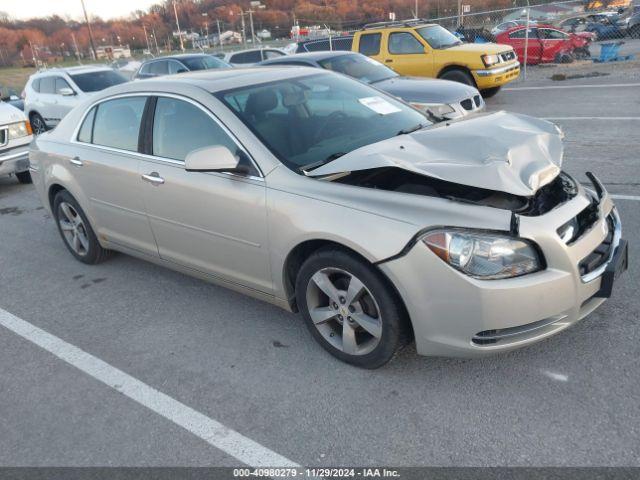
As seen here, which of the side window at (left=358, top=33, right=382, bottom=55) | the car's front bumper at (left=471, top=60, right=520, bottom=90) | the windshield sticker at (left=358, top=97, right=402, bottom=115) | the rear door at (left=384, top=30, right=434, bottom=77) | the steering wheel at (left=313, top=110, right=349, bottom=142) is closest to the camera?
the steering wheel at (left=313, top=110, right=349, bottom=142)

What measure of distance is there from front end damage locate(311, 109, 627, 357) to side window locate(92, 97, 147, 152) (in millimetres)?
1729

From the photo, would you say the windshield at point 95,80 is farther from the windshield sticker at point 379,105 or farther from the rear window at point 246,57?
the windshield sticker at point 379,105

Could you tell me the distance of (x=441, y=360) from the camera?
10.3ft

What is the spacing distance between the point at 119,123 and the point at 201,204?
1.28 meters

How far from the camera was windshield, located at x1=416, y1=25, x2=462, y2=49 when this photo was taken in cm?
1206

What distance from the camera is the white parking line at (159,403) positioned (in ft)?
8.48

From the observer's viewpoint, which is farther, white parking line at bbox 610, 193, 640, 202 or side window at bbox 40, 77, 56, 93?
side window at bbox 40, 77, 56, 93

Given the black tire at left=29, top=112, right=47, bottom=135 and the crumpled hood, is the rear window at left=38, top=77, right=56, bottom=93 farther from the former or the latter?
the crumpled hood

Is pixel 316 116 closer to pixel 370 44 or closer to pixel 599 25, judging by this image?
pixel 370 44

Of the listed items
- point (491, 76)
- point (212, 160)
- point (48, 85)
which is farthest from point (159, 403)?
point (48, 85)

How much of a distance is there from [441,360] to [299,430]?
0.94m

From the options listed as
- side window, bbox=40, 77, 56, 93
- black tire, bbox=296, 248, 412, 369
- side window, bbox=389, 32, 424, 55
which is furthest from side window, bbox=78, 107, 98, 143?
side window, bbox=40, 77, 56, 93

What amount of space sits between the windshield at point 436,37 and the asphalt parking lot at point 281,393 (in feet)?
29.5

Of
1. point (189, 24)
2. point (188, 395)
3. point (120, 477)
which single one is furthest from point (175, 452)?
point (189, 24)
